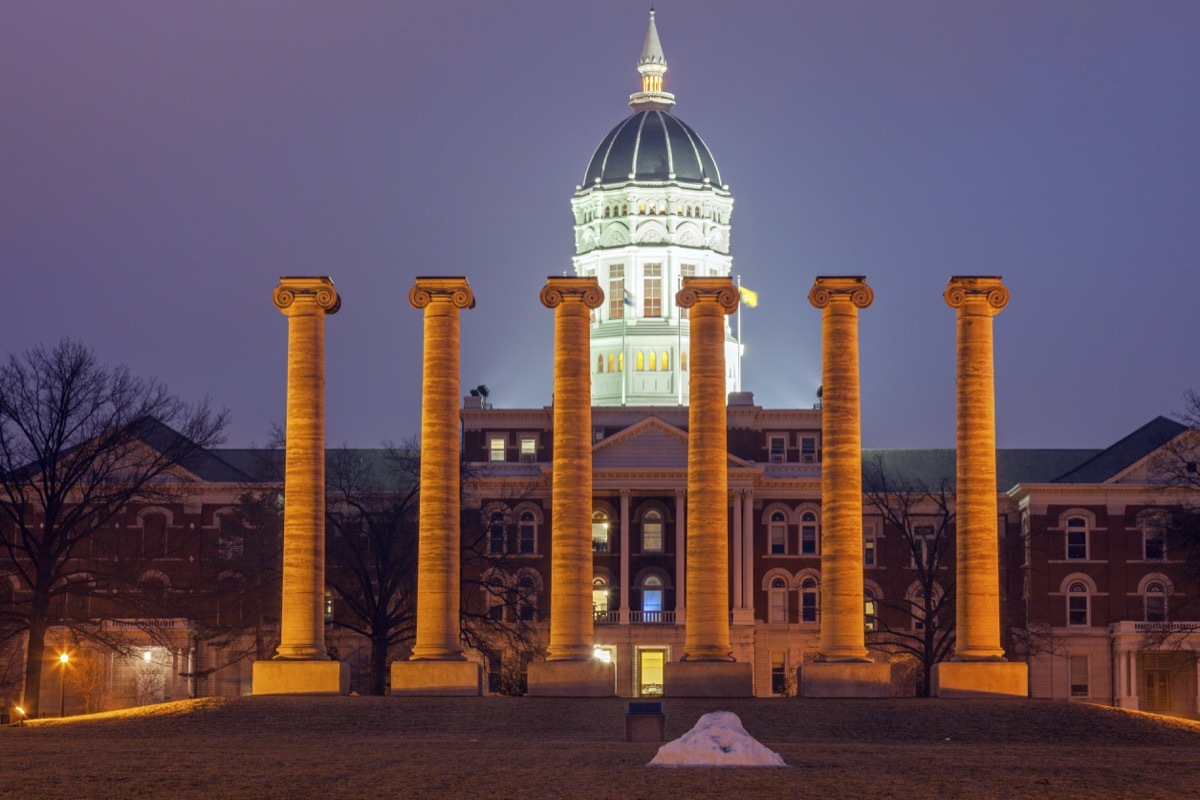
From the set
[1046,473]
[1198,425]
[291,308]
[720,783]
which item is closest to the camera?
[720,783]

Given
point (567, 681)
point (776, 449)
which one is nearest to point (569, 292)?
point (567, 681)

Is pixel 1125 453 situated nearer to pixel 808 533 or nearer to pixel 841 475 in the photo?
pixel 808 533

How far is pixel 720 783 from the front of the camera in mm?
49094

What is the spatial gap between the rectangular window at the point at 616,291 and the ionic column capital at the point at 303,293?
98.5 meters

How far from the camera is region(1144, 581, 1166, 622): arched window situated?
427 ft

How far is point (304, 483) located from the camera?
243 feet

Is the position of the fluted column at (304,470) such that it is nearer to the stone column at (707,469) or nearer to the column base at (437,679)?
the column base at (437,679)

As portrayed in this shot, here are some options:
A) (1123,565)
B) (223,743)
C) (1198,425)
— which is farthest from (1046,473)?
(223,743)

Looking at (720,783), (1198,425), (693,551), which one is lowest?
(720,783)

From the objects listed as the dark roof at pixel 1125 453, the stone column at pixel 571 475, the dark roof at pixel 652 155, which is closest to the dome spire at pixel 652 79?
the dark roof at pixel 652 155

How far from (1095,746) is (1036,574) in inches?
2793

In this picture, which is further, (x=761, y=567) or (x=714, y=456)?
(x=761, y=567)

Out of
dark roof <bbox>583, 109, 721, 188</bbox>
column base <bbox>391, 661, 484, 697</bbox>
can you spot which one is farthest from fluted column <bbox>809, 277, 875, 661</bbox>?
dark roof <bbox>583, 109, 721, 188</bbox>

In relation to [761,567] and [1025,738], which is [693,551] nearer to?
[1025,738]
